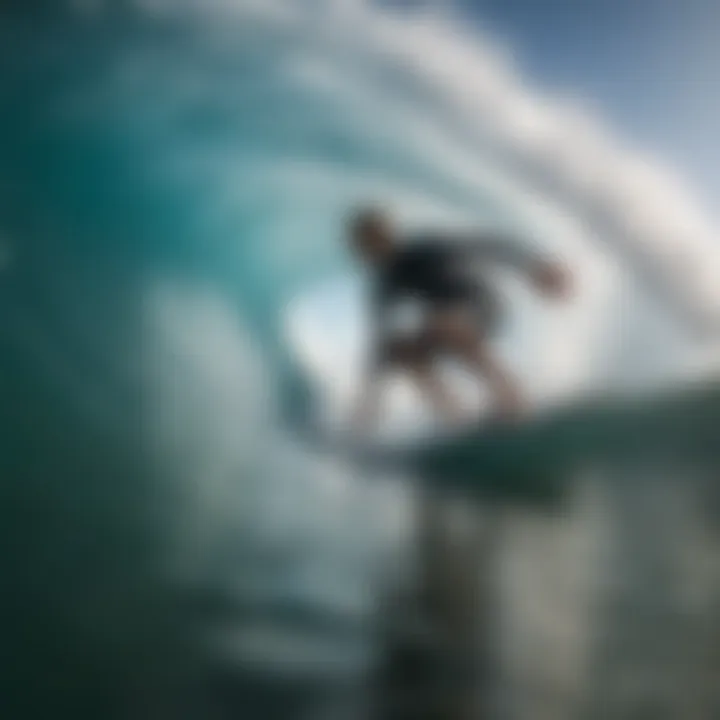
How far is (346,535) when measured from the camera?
1026mm

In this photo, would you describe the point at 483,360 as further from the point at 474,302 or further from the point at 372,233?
the point at 372,233

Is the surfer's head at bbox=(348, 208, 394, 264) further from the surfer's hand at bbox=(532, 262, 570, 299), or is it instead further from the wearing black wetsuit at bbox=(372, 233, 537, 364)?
the surfer's hand at bbox=(532, 262, 570, 299)

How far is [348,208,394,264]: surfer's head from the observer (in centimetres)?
106

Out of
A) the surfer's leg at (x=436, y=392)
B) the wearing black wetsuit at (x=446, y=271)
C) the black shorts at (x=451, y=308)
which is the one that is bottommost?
the surfer's leg at (x=436, y=392)

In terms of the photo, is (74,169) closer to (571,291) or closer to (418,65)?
(418,65)

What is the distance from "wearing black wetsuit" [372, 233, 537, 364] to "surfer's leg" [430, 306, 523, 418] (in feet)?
0.07

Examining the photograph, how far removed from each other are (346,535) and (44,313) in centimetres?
37

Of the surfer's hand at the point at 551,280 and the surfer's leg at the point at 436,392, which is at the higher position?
the surfer's hand at the point at 551,280

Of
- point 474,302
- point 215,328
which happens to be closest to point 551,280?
point 474,302

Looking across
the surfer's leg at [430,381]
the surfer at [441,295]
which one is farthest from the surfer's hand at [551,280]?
the surfer's leg at [430,381]

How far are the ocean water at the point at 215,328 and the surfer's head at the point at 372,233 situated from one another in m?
0.02

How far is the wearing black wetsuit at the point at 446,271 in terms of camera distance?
3.48ft

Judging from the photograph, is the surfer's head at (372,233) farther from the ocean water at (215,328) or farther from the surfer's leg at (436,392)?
the surfer's leg at (436,392)

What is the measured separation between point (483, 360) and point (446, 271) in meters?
0.10
